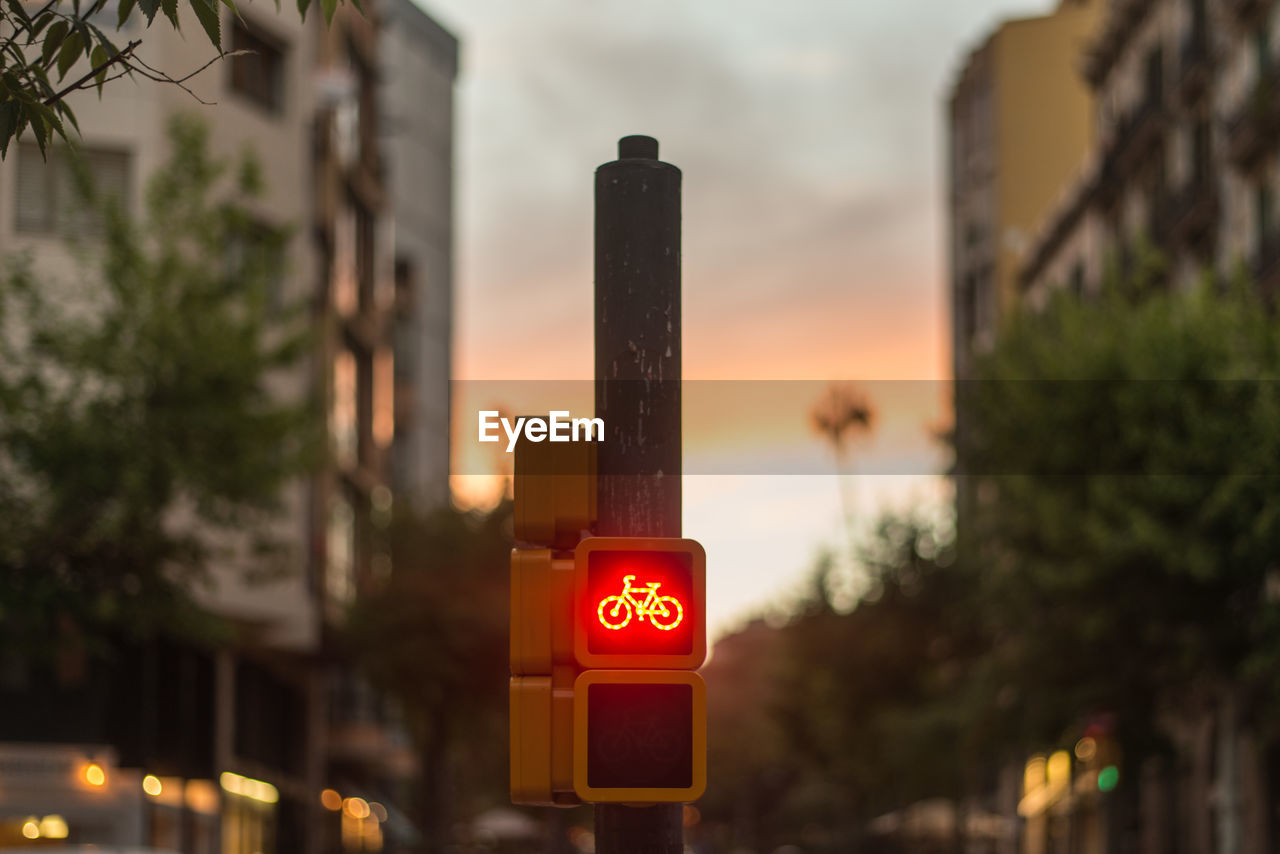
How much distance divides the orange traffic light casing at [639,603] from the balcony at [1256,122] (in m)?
32.0

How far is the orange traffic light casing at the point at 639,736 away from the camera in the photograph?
5391mm

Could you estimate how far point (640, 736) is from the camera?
5.44m

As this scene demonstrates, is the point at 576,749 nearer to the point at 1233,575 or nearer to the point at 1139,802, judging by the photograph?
the point at 1233,575

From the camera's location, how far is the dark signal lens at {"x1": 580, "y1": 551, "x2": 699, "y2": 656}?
5.52 m

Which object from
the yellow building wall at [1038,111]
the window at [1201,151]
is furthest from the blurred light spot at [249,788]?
the yellow building wall at [1038,111]

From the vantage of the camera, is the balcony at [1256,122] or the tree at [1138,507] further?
the balcony at [1256,122]

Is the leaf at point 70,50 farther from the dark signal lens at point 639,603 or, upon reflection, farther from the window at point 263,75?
the window at point 263,75

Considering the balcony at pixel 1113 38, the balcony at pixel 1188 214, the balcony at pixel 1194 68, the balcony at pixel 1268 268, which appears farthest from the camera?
the balcony at pixel 1113 38

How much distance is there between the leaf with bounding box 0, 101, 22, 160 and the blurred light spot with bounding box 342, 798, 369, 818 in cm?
4859

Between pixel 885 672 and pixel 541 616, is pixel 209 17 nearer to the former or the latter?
pixel 541 616

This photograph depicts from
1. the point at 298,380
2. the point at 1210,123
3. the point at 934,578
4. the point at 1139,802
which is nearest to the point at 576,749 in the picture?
the point at 298,380

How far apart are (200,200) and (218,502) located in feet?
11.4

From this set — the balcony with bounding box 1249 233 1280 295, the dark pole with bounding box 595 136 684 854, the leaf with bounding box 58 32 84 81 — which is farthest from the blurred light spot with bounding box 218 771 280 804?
the dark pole with bounding box 595 136 684 854

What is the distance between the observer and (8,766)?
2931 centimetres
